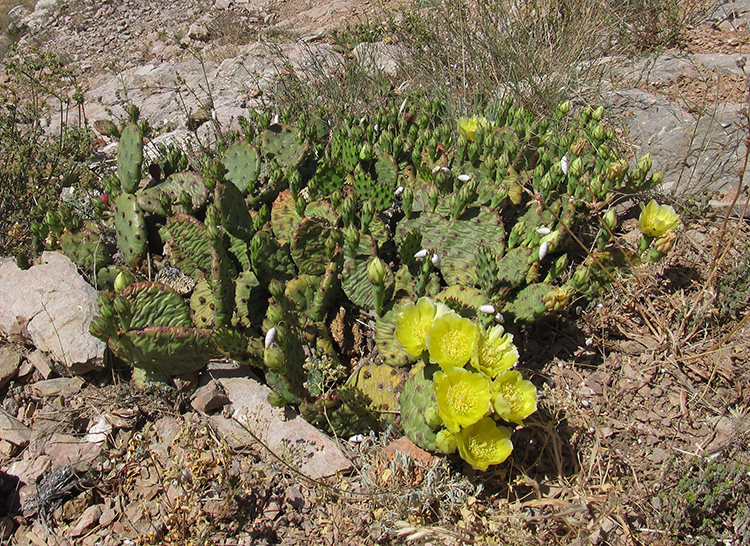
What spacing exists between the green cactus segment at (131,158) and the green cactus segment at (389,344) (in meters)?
1.59

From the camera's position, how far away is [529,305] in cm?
218

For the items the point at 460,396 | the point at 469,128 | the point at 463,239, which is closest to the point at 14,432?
the point at 460,396

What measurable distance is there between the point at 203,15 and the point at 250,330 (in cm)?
833

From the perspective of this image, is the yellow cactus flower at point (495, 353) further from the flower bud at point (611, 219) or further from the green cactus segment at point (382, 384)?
the flower bud at point (611, 219)

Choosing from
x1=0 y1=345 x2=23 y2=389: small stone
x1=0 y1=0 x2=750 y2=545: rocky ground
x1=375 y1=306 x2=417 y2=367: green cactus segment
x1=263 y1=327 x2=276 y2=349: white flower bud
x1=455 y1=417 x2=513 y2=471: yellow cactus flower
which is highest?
x1=263 y1=327 x2=276 y2=349: white flower bud

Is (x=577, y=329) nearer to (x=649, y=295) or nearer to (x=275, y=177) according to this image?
(x=649, y=295)

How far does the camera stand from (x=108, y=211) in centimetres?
301

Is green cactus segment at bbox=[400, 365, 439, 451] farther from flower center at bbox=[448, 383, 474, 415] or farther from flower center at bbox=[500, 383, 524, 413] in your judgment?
flower center at bbox=[500, 383, 524, 413]

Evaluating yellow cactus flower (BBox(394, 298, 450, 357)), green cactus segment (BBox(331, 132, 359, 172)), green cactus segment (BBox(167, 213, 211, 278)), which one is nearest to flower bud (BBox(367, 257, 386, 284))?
yellow cactus flower (BBox(394, 298, 450, 357))

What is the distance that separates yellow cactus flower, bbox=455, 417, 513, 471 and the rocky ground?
0.19 meters

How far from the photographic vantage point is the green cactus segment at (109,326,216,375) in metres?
1.89

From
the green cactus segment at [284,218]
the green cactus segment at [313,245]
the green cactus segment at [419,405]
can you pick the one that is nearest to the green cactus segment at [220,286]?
the green cactus segment at [313,245]

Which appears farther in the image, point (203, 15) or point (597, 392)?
point (203, 15)

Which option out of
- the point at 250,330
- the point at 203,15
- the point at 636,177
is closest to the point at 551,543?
the point at 250,330
